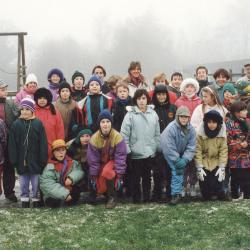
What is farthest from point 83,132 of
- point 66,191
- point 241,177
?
point 241,177

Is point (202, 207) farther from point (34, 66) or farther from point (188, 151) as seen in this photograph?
point (34, 66)

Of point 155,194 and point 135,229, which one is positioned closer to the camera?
point 135,229

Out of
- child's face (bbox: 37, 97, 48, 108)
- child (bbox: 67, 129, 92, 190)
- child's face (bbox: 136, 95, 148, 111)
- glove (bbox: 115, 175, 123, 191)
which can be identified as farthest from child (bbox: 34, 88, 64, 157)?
child's face (bbox: 136, 95, 148, 111)

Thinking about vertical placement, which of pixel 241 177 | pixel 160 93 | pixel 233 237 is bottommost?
pixel 233 237

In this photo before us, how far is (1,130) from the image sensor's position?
740cm

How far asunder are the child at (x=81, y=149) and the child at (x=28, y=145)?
1.90 ft

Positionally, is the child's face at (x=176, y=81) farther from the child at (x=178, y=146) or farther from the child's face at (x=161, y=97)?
the child at (x=178, y=146)

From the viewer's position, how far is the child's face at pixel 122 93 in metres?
7.55

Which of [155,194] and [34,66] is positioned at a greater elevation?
[34,66]

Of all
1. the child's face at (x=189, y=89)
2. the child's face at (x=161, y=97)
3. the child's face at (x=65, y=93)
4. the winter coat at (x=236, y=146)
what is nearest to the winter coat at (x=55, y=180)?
the child's face at (x=65, y=93)

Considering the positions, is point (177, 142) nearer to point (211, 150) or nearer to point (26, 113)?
point (211, 150)

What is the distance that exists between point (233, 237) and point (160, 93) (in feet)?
9.25

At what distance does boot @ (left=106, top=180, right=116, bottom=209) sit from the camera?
7086mm

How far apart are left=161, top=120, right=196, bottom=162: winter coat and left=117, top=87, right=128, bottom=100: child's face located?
93cm
